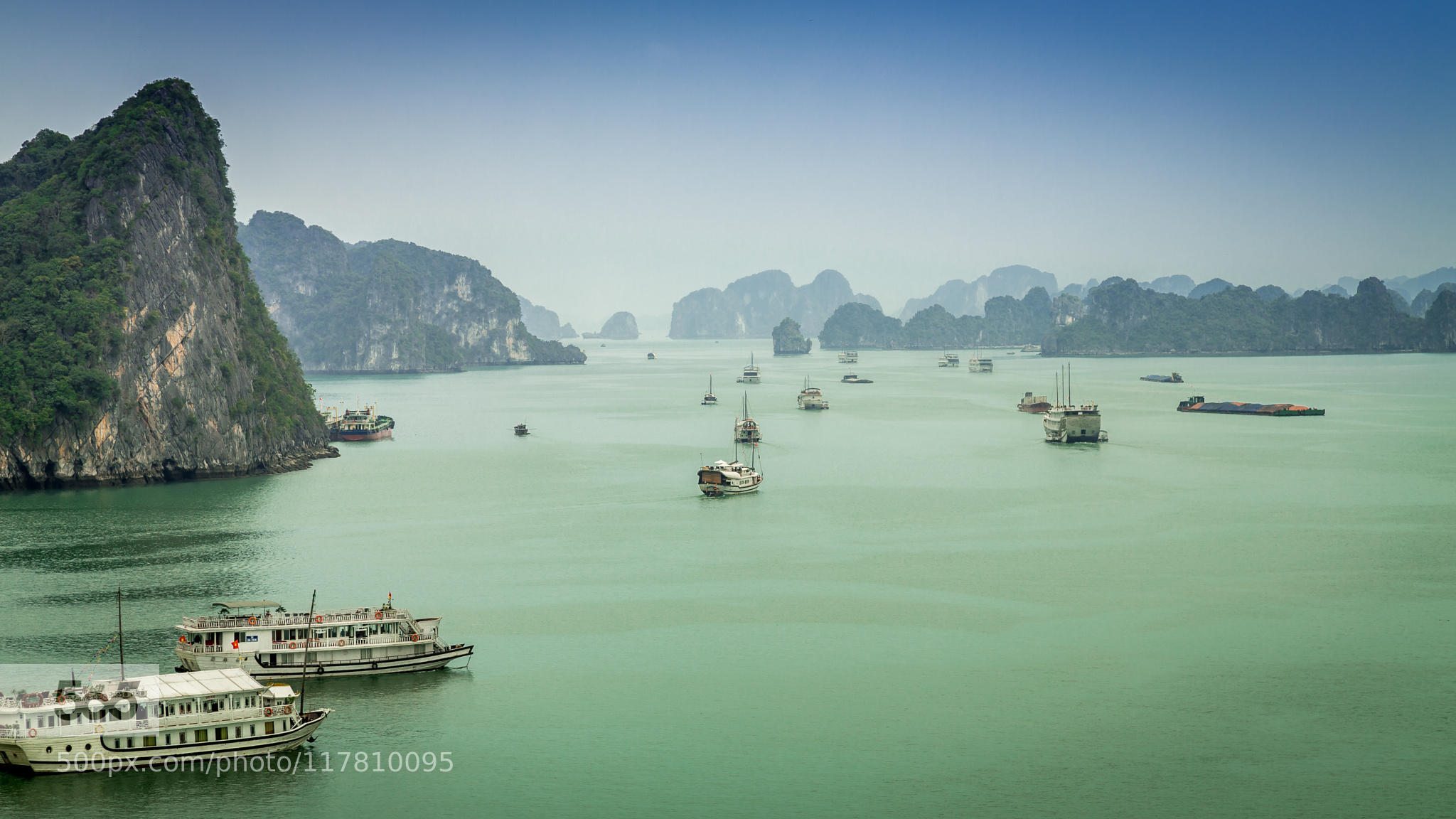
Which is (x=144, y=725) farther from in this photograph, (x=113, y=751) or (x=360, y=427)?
(x=360, y=427)

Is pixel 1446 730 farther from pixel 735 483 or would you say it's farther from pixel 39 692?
pixel 735 483

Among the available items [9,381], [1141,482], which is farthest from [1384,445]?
[9,381]

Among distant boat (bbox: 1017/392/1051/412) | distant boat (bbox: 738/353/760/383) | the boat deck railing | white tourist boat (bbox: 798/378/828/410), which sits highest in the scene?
distant boat (bbox: 738/353/760/383)

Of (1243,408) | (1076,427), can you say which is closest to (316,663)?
(1076,427)

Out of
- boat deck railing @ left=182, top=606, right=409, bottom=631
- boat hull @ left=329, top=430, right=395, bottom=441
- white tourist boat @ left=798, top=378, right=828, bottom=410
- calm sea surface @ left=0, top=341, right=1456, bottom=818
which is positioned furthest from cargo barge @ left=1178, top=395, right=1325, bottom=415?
boat deck railing @ left=182, top=606, right=409, bottom=631

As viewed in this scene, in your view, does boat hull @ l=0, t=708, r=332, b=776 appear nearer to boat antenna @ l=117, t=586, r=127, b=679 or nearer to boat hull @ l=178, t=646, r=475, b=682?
boat antenna @ l=117, t=586, r=127, b=679
